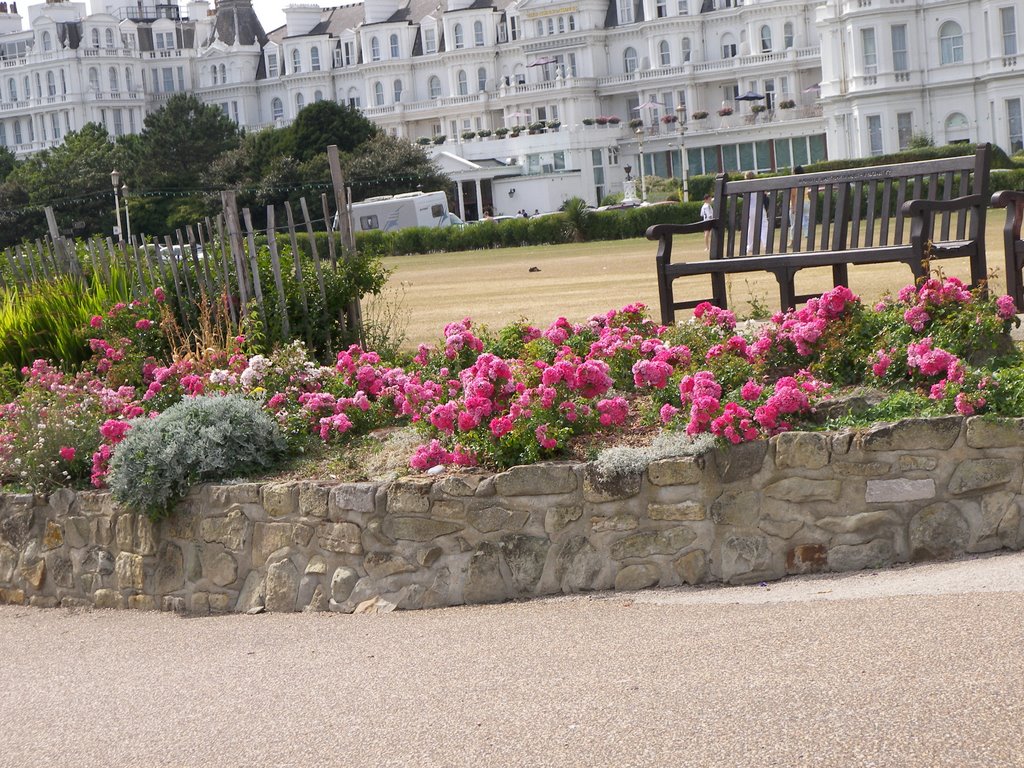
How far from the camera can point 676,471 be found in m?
6.60

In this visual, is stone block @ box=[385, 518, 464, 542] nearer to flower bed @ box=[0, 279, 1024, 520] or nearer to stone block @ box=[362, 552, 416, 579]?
stone block @ box=[362, 552, 416, 579]

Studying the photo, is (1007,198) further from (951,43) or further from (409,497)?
(951,43)

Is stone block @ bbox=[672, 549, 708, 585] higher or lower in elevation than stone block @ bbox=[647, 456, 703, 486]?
lower

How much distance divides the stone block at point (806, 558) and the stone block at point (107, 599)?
134 inches

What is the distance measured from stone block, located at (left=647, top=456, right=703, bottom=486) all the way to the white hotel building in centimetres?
6912

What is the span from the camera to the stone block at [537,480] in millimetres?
6715

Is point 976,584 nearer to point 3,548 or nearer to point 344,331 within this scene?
point 3,548

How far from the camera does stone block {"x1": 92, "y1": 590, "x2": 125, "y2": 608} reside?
307 inches

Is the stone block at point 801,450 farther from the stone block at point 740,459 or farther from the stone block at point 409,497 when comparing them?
the stone block at point 409,497

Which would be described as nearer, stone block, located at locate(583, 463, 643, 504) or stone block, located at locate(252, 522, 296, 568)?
stone block, located at locate(583, 463, 643, 504)

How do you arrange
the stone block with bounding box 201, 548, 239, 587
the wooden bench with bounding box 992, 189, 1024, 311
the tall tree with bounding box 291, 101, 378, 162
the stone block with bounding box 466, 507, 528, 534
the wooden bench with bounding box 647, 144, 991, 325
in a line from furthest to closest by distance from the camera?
the tall tree with bounding box 291, 101, 378, 162 < the wooden bench with bounding box 992, 189, 1024, 311 < the wooden bench with bounding box 647, 144, 991, 325 < the stone block with bounding box 201, 548, 239, 587 < the stone block with bounding box 466, 507, 528, 534

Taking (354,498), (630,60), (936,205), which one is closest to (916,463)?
(354,498)

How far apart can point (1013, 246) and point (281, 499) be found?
4652 mm

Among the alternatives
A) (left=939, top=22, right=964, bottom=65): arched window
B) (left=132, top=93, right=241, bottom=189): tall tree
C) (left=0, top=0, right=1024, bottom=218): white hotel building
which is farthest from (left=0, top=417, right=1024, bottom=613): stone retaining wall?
(left=132, top=93, right=241, bottom=189): tall tree
